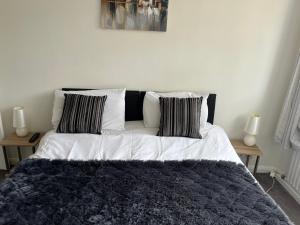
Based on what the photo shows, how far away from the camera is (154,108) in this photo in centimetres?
242

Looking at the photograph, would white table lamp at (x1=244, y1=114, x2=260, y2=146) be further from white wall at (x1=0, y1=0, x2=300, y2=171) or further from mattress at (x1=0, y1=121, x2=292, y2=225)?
mattress at (x1=0, y1=121, x2=292, y2=225)

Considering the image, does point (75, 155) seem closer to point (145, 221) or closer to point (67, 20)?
point (145, 221)

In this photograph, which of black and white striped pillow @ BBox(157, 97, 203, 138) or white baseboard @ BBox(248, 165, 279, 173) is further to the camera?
white baseboard @ BBox(248, 165, 279, 173)

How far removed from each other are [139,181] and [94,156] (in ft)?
1.61

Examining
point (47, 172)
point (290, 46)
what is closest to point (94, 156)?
point (47, 172)

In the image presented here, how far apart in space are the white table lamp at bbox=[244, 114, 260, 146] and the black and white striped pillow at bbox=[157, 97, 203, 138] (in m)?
0.64

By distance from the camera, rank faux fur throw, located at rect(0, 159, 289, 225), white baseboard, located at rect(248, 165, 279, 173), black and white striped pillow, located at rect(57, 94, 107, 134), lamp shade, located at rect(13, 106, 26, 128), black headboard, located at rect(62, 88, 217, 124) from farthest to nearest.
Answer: white baseboard, located at rect(248, 165, 279, 173)
black headboard, located at rect(62, 88, 217, 124)
lamp shade, located at rect(13, 106, 26, 128)
black and white striped pillow, located at rect(57, 94, 107, 134)
faux fur throw, located at rect(0, 159, 289, 225)

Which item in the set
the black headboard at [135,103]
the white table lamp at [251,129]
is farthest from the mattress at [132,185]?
the white table lamp at [251,129]

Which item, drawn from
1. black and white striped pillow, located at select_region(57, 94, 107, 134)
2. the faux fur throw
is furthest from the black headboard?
the faux fur throw

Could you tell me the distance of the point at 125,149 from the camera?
2.01m

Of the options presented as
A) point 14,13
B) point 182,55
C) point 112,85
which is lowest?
point 112,85

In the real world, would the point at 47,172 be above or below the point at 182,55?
below

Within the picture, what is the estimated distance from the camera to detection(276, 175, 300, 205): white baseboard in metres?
2.49

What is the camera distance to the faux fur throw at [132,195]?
130 centimetres
